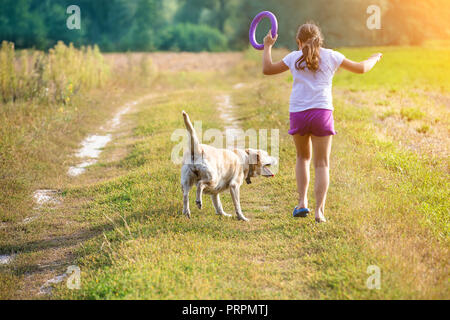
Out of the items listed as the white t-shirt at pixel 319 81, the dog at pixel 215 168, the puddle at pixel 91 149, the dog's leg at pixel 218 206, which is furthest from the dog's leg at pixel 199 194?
the puddle at pixel 91 149

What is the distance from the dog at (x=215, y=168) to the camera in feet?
19.7

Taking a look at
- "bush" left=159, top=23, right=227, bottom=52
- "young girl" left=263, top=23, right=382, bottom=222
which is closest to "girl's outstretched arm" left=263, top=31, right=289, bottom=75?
"young girl" left=263, top=23, right=382, bottom=222

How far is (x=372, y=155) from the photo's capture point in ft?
29.2

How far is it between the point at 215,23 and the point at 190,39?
1427cm

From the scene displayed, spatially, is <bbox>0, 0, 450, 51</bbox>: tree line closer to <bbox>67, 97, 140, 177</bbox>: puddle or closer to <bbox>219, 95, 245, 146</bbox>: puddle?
<bbox>219, 95, 245, 146</bbox>: puddle

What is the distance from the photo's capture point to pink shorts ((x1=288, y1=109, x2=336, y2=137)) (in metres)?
5.66

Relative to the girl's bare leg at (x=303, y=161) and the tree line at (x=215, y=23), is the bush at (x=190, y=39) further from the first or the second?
the girl's bare leg at (x=303, y=161)

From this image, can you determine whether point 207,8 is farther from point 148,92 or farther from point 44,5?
point 148,92

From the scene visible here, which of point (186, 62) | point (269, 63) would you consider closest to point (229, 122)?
point (269, 63)

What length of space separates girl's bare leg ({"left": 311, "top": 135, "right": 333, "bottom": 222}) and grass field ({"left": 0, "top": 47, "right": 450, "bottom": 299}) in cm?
31

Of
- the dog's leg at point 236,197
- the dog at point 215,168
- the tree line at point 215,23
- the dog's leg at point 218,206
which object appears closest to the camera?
the dog at point 215,168

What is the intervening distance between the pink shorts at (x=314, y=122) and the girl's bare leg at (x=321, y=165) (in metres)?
0.14

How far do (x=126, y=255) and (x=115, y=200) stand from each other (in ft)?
8.94
